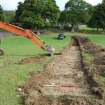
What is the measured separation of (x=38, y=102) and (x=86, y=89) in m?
3.66

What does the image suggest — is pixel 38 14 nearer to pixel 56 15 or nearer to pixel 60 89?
pixel 56 15

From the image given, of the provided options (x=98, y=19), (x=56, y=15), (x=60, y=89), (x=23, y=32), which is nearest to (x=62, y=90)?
(x=60, y=89)

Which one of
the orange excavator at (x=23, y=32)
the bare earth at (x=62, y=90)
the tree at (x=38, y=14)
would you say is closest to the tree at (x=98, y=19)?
the tree at (x=38, y=14)

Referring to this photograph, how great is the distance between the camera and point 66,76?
19.3 meters

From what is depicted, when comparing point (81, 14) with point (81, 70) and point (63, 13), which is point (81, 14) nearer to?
point (63, 13)

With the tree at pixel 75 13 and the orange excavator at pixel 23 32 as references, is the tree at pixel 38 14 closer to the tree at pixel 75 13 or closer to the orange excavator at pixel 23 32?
the tree at pixel 75 13

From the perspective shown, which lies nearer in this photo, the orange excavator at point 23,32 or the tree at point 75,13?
the orange excavator at point 23,32

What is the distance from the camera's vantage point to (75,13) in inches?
4336

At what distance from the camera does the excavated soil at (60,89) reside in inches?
505

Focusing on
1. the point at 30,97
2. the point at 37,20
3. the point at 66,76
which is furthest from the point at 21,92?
the point at 37,20

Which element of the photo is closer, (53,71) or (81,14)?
(53,71)

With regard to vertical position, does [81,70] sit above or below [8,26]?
below

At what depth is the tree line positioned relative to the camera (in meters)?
90.2

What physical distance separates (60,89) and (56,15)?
7961cm
